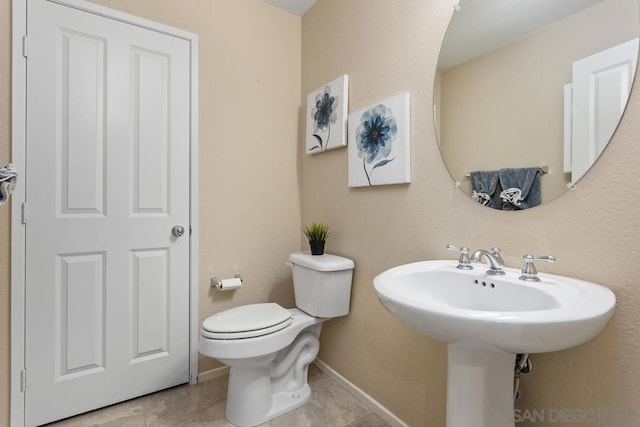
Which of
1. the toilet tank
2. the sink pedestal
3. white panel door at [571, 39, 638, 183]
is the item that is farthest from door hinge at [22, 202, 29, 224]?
white panel door at [571, 39, 638, 183]

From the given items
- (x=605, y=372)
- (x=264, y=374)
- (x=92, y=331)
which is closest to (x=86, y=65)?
(x=92, y=331)

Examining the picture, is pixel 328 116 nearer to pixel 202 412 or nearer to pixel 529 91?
pixel 529 91

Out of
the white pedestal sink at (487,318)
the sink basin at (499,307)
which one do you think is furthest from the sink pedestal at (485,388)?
the sink basin at (499,307)

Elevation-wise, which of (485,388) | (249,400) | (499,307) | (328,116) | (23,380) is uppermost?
(328,116)

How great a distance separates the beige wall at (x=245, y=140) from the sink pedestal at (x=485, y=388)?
1445 millimetres

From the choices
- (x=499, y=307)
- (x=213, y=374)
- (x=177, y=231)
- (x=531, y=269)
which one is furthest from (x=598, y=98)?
(x=213, y=374)

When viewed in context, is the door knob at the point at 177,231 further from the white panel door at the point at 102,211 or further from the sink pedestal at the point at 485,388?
the sink pedestal at the point at 485,388

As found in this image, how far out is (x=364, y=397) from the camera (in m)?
1.71

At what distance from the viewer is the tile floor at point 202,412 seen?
1.56 m

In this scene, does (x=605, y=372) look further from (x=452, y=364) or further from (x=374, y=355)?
(x=374, y=355)

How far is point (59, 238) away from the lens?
1558mm

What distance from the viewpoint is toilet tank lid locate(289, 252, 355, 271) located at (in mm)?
1687

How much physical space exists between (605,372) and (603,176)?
1.80 feet

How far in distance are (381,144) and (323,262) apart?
671mm
